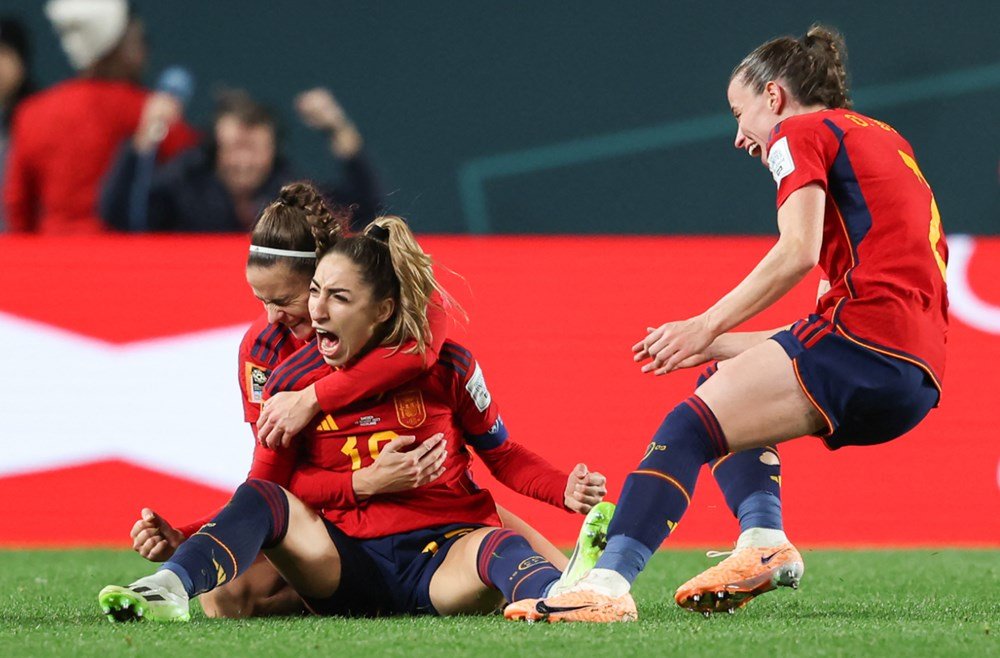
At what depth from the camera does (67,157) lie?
6.80m

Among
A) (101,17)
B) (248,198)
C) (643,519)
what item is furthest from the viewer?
(101,17)

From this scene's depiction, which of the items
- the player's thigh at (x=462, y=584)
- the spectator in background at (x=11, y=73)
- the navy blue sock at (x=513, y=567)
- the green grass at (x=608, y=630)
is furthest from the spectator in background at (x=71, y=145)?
the navy blue sock at (x=513, y=567)

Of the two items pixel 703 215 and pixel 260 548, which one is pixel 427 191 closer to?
pixel 703 215

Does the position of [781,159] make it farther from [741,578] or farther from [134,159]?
[134,159]

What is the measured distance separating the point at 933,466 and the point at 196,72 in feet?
12.8

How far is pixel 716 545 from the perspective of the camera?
5.74 meters

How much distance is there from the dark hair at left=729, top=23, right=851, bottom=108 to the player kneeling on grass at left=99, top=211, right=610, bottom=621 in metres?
0.87

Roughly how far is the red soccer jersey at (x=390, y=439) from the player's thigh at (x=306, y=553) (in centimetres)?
11

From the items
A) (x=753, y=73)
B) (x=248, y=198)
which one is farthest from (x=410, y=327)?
(x=248, y=198)

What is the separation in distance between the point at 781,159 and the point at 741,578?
93 cm

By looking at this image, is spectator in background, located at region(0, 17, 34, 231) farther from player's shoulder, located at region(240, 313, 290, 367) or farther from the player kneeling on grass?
the player kneeling on grass

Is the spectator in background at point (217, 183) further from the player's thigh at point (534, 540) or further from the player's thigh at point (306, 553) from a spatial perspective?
the player's thigh at point (306, 553)

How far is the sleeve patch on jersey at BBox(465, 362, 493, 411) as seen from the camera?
3.68 meters

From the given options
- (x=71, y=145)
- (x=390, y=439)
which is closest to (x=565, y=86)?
(x=71, y=145)
